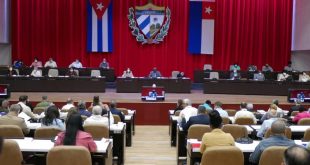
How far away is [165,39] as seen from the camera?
20.5 m

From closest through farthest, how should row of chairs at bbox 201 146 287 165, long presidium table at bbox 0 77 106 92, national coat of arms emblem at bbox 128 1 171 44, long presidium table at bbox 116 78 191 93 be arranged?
row of chairs at bbox 201 146 287 165 < long presidium table at bbox 0 77 106 92 < long presidium table at bbox 116 78 191 93 < national coat of arms emblem at bbox 128 1 171 44

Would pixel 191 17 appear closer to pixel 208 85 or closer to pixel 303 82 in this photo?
pixel 208 85

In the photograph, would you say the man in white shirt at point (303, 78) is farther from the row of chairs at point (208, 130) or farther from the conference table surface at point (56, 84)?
the row of chairs at point (208, 130)

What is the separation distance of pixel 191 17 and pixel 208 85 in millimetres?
4766

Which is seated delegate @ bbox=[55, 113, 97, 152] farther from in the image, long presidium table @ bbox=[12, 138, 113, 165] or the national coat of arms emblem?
the national coat of arms emblem

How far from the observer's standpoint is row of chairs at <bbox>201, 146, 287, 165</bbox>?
461 cm

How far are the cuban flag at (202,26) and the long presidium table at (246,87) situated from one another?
12.9 ft

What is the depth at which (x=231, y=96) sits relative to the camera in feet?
52.2

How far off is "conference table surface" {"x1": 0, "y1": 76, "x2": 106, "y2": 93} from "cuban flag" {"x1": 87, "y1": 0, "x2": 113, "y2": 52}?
4.15 meters

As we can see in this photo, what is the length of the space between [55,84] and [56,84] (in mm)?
39

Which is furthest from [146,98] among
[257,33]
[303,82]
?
[257,33]

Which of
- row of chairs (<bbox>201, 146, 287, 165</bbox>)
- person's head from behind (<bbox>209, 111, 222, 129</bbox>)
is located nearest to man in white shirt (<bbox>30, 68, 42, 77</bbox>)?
person's head from behind (<bbox>209, 111, 222, 129</bbox>)

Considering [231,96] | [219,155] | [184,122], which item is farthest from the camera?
[231,96]

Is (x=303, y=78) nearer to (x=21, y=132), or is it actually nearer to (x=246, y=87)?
(x=246, y=87)
